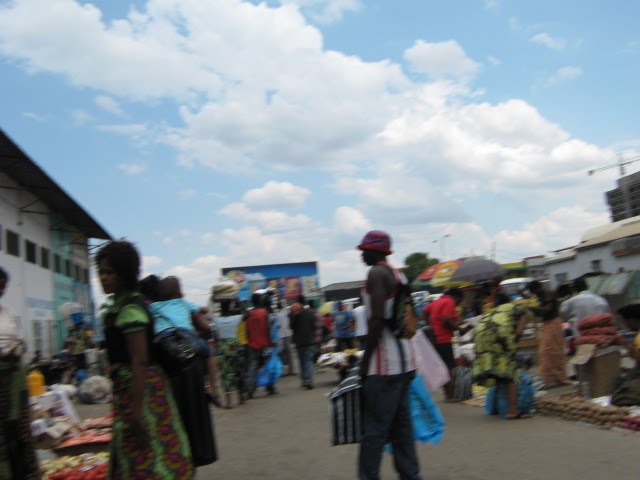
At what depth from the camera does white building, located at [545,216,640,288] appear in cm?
1997

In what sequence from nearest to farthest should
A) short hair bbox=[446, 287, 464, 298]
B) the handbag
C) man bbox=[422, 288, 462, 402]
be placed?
the handbag
man bbox=[422, 288, 462, 402]
short hair bbox=[446, 287, 464, 298]

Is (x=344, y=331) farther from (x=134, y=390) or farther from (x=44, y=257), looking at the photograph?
(x=44, y=257)

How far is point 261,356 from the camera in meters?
11.9

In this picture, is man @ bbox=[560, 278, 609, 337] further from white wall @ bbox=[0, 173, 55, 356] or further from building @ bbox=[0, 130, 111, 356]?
white wall @ bbox=[0, 173, 55, 356]

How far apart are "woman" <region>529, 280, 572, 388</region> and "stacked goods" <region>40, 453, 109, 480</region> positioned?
22.1 ft

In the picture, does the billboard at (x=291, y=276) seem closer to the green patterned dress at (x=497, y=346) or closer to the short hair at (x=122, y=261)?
the green patterned dress at (x=497, y=346)

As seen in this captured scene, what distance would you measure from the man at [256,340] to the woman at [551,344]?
14.3 ft

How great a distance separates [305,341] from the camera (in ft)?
42.0

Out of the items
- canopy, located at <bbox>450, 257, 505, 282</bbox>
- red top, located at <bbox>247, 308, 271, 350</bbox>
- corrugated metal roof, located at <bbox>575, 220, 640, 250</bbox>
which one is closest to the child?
red top, located at <bbox>247, 308, 271, 350</bbox>

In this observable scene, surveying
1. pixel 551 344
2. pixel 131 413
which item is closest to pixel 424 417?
pixel 131 413

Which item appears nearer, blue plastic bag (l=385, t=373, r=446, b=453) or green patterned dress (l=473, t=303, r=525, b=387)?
blue plastic bag (l=385, t=373, r=446, b=453)

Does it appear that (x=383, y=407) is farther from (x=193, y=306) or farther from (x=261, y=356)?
(x=261, y=356)

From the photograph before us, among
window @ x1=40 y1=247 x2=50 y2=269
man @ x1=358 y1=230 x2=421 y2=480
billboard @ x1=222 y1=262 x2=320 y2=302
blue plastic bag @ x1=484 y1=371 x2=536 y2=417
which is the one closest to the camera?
man @ x1=358 y1=230 x2=421 y2=480

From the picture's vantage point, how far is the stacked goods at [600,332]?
835cm
